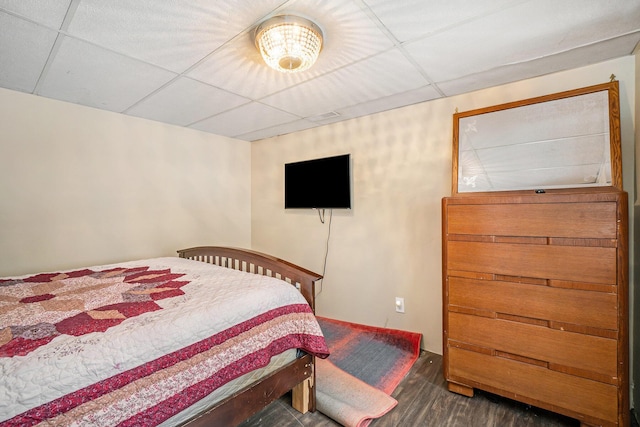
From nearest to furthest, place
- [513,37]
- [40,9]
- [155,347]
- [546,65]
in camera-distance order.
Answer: [155,347] < [40,9] < [513,37] < [546,65]

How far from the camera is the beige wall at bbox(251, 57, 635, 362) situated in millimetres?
2428

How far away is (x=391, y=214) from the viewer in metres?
2.73

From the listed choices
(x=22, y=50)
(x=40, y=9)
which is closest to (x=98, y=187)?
(x=22, y=50)

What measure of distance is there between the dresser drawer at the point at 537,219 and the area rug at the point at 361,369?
1.16 meters

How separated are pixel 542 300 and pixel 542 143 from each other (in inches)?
40.9

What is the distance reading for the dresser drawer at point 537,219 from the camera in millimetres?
1527

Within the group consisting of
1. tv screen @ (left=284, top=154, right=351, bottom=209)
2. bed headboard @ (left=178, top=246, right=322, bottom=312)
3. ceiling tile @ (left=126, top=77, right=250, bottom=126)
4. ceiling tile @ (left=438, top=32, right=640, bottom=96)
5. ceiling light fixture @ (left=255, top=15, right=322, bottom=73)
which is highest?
ceiling tile @ (left=126, top=77, right=250, bottom=126)

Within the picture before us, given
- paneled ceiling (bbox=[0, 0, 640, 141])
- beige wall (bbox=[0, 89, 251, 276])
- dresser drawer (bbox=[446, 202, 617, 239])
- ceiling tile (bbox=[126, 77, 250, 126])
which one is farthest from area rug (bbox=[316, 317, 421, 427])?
ceiling tile (bbox=[126, 77, 250, 126])

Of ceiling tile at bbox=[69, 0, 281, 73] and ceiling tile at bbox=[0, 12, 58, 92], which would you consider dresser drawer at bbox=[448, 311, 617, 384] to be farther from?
ceiling tile at bbox=[0, 12, 58, 92]

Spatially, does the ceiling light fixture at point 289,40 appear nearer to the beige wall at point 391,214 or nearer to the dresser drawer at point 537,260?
the beige wall at point 391,214

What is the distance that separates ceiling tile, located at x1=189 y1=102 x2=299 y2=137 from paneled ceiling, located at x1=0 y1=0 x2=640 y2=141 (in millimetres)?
183

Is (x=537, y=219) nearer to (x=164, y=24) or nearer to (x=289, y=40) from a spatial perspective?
(x=289, y=40)

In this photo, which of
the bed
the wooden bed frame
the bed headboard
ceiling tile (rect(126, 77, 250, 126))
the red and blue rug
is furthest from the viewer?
ceiling tile (rect(126, 77, 250, 126))

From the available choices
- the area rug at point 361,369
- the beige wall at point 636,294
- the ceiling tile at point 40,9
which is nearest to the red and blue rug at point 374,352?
the area rug at point 361,369
